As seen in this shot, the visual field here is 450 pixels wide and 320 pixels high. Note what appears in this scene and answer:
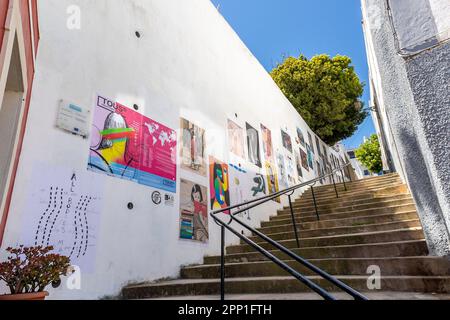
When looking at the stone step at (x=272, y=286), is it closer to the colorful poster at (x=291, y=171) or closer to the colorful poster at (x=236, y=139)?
the colorful poster at (x=236, y=139)

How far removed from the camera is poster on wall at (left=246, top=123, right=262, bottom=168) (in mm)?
6996

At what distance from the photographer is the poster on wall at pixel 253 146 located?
6996mm

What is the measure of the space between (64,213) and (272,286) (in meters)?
2.28

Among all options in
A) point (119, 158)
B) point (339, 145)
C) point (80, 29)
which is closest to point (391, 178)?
point (119, 158)

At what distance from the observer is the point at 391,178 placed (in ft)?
21.9

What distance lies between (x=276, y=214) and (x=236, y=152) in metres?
1.87

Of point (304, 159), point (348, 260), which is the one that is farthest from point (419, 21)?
point (304, 159)

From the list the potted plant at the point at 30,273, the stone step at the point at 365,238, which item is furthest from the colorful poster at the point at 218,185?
the potted plant at the point at 30,273

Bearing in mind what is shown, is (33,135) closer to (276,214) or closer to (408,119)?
(408,119)

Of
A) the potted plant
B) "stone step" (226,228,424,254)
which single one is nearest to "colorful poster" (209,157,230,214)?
"stone step" (226,228,424,254)

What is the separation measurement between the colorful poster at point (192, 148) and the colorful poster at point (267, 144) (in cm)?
261

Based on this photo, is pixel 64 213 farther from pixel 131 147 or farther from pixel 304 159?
pixel 304 159

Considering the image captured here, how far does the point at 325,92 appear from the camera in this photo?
570 inches

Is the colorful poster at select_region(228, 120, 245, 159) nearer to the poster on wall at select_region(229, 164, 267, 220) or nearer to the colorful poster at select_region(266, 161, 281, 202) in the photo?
the poster on wall at select_region(229, 164, 267, 220)
